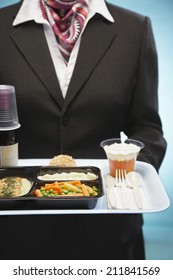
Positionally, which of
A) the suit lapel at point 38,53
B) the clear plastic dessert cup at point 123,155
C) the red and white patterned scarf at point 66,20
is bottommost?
the clear plastic dessert cup at point 123,155

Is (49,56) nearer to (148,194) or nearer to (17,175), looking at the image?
(17,175)

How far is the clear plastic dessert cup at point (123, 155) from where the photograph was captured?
106 centimetres

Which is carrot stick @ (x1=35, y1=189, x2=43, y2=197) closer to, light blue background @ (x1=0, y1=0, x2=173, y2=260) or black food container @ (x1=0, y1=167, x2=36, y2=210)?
black food container @ (x1=0, y1=167, x2=36, y2=210)

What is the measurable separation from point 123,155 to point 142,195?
0.10 metres

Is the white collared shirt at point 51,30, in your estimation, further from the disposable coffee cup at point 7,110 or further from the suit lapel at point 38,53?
the disposable coffee cup at point 7,110

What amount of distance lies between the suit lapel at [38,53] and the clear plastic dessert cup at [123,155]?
0.19m

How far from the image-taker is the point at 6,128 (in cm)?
103

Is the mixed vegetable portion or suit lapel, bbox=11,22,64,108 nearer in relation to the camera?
the mixed vegetable portion

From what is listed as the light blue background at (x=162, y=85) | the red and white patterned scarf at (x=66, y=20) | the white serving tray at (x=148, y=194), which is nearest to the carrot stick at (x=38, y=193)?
the white serving tray at (x=148, y=194)

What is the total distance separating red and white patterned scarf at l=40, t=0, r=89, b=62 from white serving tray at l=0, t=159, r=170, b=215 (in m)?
0.30

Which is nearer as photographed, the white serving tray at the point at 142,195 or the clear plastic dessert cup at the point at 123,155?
the white serving tray at the point at 142,195

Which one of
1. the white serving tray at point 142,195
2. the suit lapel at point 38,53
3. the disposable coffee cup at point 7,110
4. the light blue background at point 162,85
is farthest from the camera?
the light blue background at point 162,85

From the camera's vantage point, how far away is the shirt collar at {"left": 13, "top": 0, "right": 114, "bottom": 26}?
48.2 inches

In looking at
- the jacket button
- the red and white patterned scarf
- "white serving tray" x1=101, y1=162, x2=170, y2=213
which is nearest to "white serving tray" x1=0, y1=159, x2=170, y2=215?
"white serving tray" x1=101, y1=162, x2=170, y2=213
